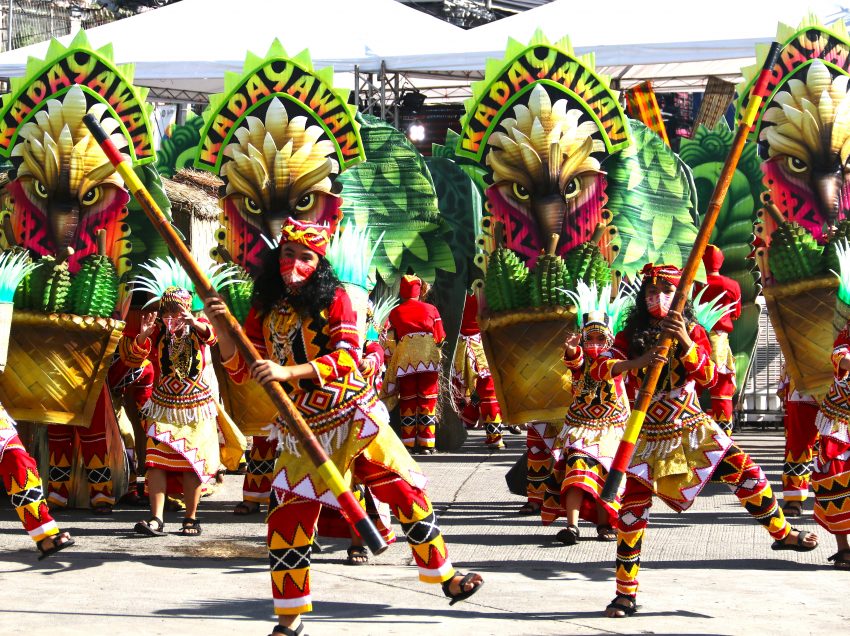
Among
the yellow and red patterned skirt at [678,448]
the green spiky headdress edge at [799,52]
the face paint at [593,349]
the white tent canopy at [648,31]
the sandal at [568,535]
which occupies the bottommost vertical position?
the sandal at [568,535]

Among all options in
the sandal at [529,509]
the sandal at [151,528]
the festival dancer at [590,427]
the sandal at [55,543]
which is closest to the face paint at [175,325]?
the sandal at [151,528]

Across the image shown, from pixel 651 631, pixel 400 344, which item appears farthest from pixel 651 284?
pixel 400 344

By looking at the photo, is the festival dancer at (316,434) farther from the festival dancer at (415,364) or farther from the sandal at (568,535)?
the festival dancer at (415,364)

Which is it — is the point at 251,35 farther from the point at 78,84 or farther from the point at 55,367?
the point at 55,367

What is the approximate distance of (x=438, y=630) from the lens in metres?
5.40

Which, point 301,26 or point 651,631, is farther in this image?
point 301,26

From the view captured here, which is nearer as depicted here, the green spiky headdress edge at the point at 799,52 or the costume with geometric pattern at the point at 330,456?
the costume with geometric pattern at the point at 330,456

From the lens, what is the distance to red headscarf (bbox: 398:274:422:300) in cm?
1071

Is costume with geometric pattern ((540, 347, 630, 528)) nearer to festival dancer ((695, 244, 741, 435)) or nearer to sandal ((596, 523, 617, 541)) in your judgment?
sandal ((596, 523, 617, 541))

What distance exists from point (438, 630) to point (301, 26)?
8.87m

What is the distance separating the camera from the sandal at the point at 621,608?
5.61 meters

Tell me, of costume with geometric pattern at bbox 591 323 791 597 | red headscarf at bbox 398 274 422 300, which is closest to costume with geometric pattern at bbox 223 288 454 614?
costume with geometric pattern at bbox 591 323 791 597

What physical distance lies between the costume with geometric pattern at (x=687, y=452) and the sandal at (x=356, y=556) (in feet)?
5.15

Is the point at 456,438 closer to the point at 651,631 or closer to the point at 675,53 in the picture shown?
the point at 675,53
